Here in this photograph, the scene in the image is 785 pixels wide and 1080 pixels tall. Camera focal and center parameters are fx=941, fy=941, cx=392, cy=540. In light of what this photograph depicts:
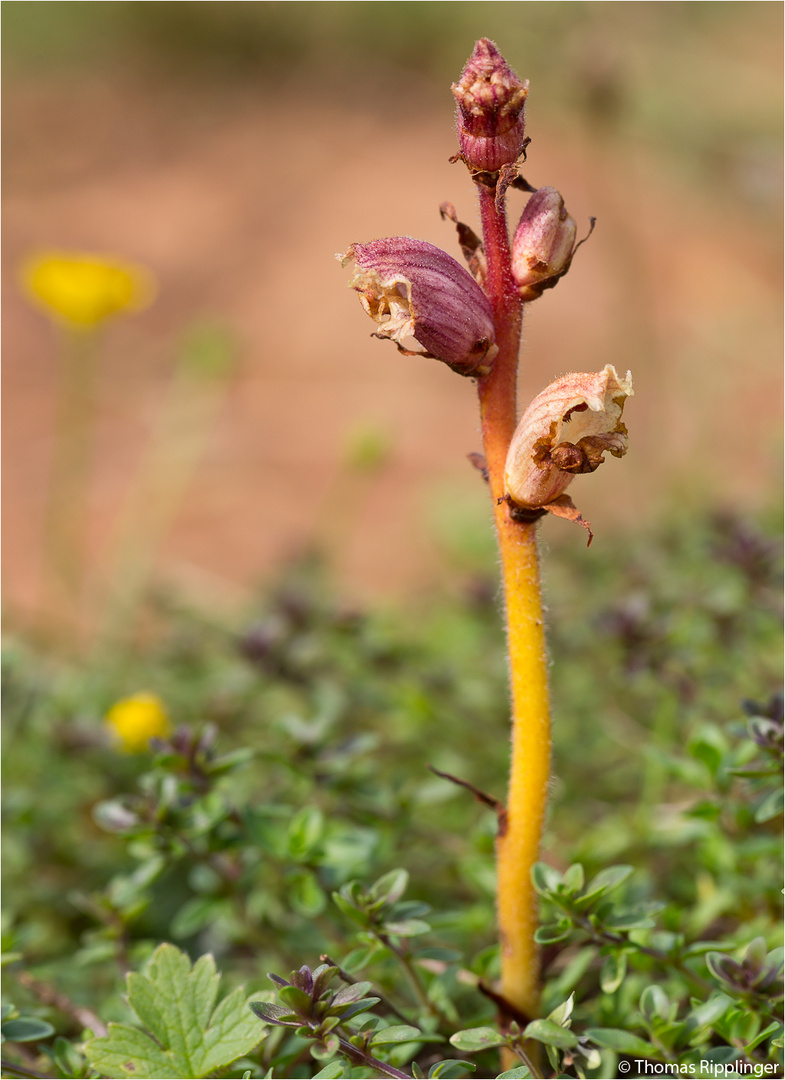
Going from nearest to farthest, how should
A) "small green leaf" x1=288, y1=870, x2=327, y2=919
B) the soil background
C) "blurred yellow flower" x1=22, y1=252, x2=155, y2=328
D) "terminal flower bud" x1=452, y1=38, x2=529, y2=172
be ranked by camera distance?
"terminal flower bud" x1=452, y1=38, x2=529, y2=172 < "small green leaf" x1=288, y1=870, x2=327, y2=919 < "blurred yellow flower" x1=22, y1=252, x2=155, y2=328 < the soil background

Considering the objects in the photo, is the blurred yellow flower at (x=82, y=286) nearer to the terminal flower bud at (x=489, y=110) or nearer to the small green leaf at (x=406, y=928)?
the terminal flower bud at (x=489, y=110)

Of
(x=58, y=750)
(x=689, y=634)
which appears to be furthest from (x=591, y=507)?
(x=58, y=750)

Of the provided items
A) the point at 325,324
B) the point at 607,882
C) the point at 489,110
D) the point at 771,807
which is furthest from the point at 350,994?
the point at 325,324

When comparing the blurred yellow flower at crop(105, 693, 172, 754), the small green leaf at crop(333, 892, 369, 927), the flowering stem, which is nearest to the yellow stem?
the flowering stem

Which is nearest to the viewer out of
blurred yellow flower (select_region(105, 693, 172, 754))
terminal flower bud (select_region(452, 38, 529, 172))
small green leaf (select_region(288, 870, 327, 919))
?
terminal flower bud (select_region(452, 38, 529, 172))

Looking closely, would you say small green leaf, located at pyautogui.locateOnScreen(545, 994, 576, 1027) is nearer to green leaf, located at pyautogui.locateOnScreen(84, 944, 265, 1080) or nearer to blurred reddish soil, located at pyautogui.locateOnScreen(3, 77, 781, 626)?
green leaf, located at pyautogui.locateOnScreen(84, 944, 265, 1080)

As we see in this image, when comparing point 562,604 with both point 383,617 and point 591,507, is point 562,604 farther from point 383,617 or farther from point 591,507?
point 591,507
